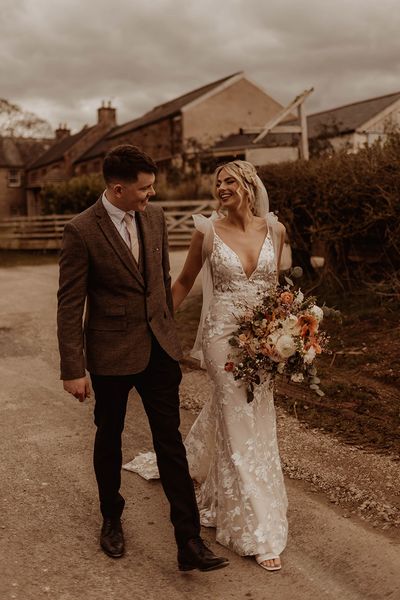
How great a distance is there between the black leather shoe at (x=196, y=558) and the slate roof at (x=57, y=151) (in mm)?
52445

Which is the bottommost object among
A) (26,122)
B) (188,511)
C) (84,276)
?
(188,511)

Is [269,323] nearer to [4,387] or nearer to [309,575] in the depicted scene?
[309,575]

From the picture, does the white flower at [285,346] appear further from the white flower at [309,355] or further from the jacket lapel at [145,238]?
the jacket lapel at [145,238]

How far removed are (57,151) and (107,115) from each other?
5570mm

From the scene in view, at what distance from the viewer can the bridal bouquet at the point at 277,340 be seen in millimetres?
3699

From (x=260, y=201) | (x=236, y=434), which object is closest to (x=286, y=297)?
(x=260, y=201)

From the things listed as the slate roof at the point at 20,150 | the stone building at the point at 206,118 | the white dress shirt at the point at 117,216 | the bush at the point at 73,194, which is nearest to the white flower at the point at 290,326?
the white dress shirt at the point at 117,216

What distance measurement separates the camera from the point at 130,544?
12.8 ft

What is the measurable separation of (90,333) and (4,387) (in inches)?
163

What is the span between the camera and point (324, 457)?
5.18 metres

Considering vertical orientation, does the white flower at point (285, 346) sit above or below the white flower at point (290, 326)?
below

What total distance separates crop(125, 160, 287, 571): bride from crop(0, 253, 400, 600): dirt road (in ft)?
0.53

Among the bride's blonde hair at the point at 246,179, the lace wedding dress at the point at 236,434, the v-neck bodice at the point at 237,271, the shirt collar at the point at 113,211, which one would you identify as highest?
the bride's blonde hair at the point at 246,179

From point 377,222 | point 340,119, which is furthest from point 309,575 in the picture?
point 340,119
